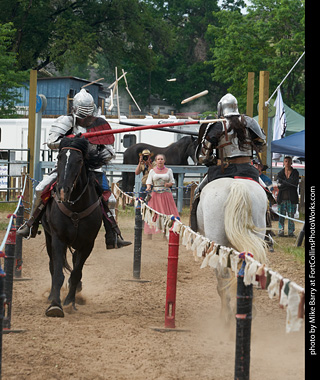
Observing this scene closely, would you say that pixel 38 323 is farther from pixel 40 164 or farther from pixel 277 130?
pixel 277 130

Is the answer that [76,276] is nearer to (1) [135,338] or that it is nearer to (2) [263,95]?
(1) [135,338]

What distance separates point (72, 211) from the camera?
7070mm

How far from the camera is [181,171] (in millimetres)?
19828

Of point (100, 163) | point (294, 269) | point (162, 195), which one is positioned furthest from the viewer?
point (162, 195)

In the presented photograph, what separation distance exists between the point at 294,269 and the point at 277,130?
29.4ft

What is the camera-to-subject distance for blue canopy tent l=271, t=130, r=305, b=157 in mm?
16689

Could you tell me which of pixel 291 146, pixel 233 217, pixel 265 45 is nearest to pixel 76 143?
pixel 233 217

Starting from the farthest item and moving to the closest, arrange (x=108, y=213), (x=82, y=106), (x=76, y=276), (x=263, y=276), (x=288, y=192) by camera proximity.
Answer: (x=288, y=192), (x=82, y=106), (x=108, y=213), (x=76, y=276), (x=263, y=276)

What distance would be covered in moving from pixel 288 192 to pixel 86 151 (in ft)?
31.6

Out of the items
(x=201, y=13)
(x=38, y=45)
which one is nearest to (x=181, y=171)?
(x=38, y=45)

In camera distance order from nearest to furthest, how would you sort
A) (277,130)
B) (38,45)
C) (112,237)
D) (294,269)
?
(112,237)
(294,269)
(277,130)
(38,45)

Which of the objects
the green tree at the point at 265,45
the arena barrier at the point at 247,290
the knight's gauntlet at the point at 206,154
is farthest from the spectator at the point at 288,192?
the green tree at the point at 265,45

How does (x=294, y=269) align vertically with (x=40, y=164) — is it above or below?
below

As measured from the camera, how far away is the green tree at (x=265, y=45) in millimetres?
36750
